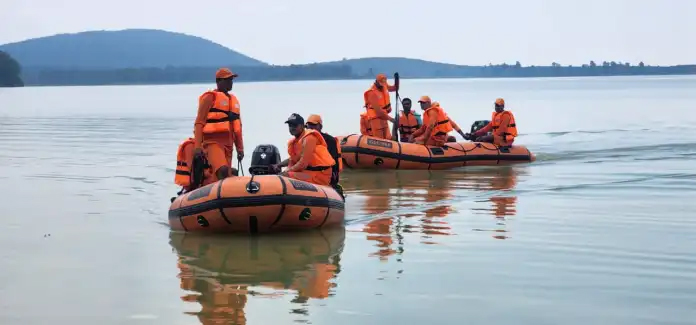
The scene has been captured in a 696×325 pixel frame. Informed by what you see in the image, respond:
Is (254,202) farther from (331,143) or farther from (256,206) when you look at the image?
(331,143)

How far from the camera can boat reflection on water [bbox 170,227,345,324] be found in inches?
336

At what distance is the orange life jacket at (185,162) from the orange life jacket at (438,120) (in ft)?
25.8

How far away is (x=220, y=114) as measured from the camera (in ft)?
38.0

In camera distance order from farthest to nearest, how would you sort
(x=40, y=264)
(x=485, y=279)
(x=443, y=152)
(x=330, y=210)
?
1. (x=443, y=152)
2. (x=330, y=210)
3. (x=40, y=264)
4. (x=485, y=279)

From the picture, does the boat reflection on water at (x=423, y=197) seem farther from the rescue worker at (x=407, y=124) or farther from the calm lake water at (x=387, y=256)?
the rescue worker at (x=407, y=124)

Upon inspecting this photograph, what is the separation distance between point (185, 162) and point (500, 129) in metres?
9.65

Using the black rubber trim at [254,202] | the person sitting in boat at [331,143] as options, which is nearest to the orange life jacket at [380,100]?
the person sitting in boat at [331,143]

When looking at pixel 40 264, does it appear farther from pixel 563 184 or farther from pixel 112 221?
pixel 563 184

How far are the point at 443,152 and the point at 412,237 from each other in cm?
817

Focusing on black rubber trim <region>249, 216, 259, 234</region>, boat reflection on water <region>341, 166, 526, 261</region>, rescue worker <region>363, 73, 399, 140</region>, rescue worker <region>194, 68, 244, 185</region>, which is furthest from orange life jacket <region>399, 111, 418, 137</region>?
black rubber trim <region>249, 216, 259, 234</region>

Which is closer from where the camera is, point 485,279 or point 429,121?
point 485,279

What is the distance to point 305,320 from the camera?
787cm

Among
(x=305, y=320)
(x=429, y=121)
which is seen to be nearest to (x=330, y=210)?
(x=305, y=320)

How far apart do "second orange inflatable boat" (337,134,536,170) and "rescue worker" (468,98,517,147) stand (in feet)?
0.96
